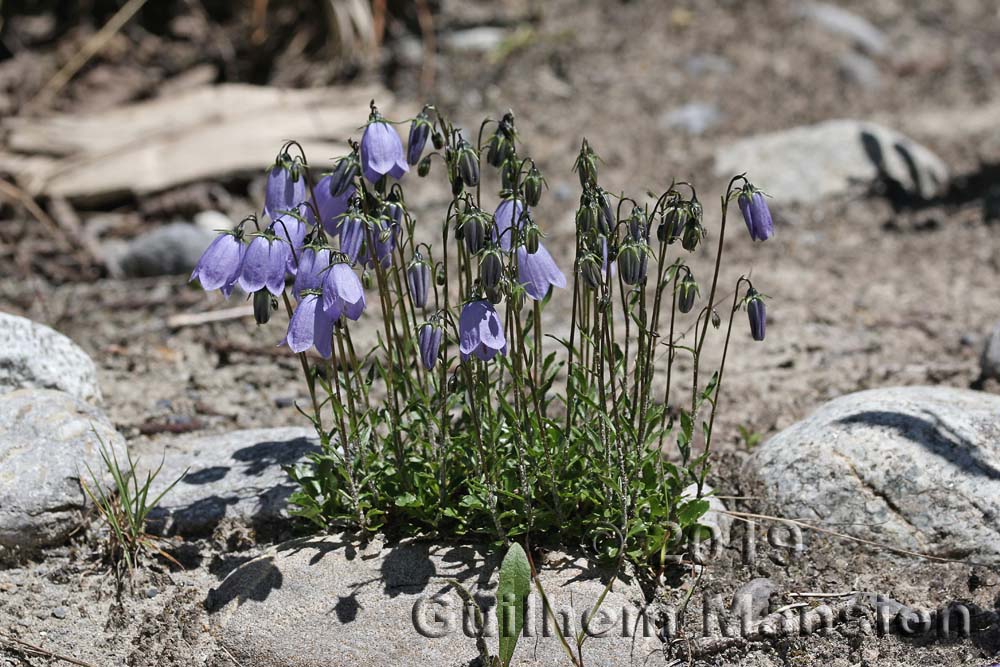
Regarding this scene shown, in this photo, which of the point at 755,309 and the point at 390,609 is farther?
the point at 390,609

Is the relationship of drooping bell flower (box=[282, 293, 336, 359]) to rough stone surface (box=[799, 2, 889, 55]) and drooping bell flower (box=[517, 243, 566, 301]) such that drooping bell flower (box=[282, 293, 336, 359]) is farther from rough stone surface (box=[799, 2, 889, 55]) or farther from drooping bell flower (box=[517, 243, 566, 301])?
rough stone surface (box=[799, 2, 889, 55])

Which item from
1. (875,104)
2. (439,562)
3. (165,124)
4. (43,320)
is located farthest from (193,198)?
(875,104)

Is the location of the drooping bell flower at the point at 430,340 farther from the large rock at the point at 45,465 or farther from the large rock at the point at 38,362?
the large rock at the point at 38,362

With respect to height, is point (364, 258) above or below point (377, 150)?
below

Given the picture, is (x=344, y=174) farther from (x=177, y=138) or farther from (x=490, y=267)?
(x=177, y=138)

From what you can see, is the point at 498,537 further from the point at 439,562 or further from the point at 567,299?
the point at 567,299

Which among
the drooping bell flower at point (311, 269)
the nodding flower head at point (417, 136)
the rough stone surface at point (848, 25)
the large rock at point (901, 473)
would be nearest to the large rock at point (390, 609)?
the large rock at point (901, 473)

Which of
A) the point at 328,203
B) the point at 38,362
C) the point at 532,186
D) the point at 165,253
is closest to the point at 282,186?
the point at 328,203
